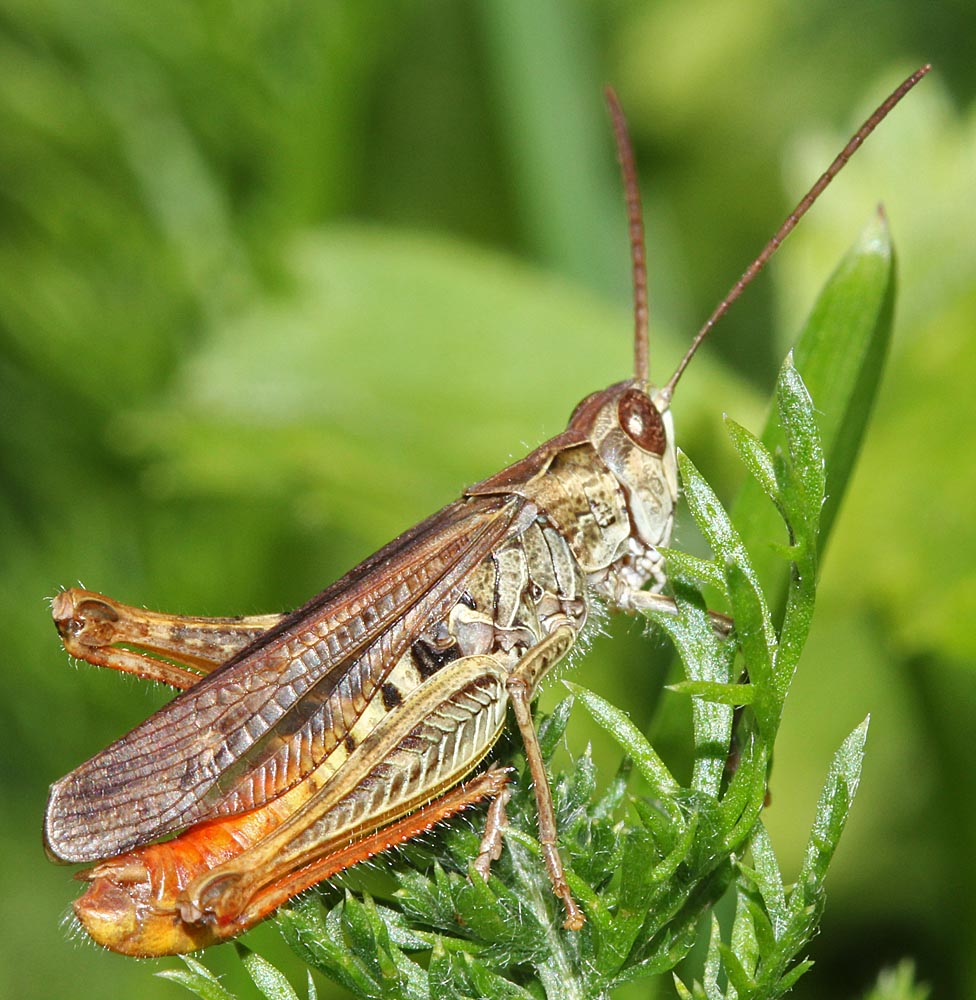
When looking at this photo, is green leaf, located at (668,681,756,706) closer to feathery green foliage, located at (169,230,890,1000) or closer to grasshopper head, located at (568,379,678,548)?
feathery green foliage, located at (169,230,890,1000)

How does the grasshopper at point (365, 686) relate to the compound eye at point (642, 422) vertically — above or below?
below

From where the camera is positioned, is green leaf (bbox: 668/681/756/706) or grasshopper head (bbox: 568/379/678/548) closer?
green leaf (bbox: 668/681/756/706)

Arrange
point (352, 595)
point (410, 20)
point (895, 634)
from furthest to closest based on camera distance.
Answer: point (410, 20) → point (895, 634) → point (352, 595)

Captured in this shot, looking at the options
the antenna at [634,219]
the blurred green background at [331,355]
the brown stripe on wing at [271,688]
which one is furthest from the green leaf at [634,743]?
the blurred green background at [331,355]

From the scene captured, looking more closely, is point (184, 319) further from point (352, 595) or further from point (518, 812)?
Result: point (518, 812)

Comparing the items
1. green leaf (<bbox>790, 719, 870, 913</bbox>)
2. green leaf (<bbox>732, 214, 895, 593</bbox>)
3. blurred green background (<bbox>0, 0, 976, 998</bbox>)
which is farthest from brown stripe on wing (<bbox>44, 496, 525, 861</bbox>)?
blurred green background (<bbox>0, 0, 976, 998</bbox>)

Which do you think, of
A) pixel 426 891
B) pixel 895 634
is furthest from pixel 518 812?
pixel 895 634

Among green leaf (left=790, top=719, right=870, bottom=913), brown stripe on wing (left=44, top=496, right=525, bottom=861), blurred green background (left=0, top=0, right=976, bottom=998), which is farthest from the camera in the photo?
blurred green background (left=0, top=0, right=976, bottom=998)

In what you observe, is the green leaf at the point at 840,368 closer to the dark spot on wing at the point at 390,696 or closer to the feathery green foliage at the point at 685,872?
the feathery green foliage at the point at 685,872
